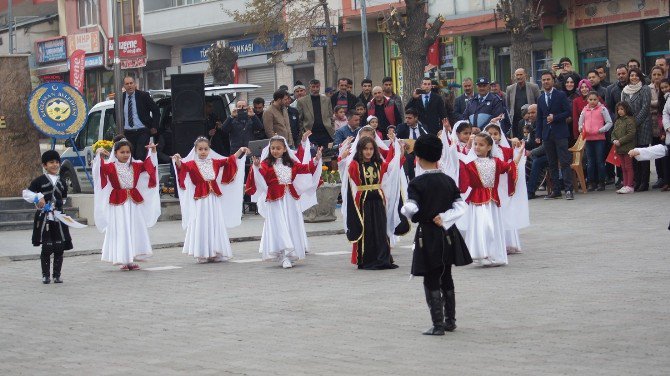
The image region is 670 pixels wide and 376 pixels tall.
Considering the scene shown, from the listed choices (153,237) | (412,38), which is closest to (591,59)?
(412,38)

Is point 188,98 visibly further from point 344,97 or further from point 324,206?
point 324,206

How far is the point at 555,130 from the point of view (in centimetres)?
2245

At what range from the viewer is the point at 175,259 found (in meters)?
17.3

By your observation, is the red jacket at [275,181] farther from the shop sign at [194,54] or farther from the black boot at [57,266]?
the shop sign at [194,54]

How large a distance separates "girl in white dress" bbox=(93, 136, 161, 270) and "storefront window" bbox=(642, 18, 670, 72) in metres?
21.4

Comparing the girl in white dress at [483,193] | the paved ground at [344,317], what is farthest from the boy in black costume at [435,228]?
the girl in white dress at [483,193]

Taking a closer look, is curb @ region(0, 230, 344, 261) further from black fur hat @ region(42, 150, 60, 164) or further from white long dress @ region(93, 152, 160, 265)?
black fur hat @ region(42, 150, 60, 164)

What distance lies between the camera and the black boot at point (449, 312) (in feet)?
34.1

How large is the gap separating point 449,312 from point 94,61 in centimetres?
5067

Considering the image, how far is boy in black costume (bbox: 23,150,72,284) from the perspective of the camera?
15.1 meters

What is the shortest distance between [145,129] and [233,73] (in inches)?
892

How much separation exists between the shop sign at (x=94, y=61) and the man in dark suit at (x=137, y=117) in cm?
3576

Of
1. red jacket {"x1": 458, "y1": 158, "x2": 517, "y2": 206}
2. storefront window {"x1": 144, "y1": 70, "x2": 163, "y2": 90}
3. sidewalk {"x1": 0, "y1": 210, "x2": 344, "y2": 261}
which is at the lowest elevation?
sidewalk {"x1": 0, "y1": 210, "x2": 344, "y2": 261}

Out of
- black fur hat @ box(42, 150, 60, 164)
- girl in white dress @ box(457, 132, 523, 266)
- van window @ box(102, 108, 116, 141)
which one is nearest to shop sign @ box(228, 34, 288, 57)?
van window @ box(102, 108, 116, 141)
